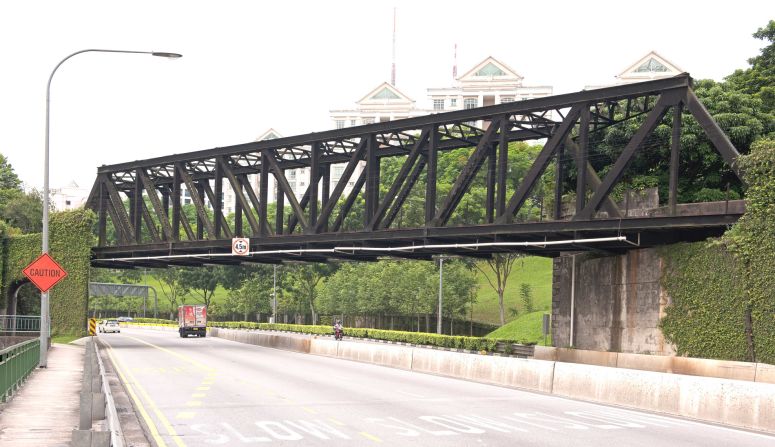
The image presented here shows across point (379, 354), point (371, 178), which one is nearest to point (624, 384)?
point (379, 354)

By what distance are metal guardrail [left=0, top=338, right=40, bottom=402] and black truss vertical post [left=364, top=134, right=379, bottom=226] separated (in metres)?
18.8

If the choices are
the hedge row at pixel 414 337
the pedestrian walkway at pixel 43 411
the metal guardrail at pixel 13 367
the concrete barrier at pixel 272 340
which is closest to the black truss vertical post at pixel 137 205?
the concrete barrier at pixel 272 340

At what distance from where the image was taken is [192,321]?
257 ft

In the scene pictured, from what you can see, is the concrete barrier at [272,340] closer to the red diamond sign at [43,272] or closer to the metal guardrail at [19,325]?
the metal guardrail at [19,325]

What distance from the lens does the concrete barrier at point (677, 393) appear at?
17672 mm

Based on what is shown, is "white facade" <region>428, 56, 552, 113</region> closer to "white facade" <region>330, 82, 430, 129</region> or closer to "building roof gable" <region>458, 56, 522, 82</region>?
"building roof gable" <region>458, 56, 522, 82</region>

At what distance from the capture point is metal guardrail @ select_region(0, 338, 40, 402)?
19.2 m

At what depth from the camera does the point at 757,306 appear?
29047 mm

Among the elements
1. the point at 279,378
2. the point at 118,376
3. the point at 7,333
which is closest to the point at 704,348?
the point at 279,378

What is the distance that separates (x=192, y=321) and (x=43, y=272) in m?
50.3

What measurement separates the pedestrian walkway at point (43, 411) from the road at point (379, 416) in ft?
4.79

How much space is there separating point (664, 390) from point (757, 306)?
1025 centimetres

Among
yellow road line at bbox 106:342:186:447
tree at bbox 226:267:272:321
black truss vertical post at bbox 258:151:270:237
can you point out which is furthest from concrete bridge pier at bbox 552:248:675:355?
tree at bbox 226:267:272:321

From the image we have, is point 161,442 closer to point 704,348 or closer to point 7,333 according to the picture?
point 704,348
